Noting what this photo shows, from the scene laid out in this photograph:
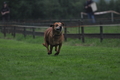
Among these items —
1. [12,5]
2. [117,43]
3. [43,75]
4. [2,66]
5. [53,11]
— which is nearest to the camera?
[43,75]

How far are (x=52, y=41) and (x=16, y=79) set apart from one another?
18.0 ft

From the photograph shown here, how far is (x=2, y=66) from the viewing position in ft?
32.4

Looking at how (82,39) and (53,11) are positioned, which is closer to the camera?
(82,39)

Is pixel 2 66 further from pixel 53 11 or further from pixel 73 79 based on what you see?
pixel 53 11

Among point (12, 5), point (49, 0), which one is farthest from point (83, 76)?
point (49, 0)

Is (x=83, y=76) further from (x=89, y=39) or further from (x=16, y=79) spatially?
(x=89, y=39)

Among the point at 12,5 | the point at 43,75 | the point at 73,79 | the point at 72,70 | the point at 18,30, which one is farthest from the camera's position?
the point at 12,5

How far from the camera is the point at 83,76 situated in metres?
8.07

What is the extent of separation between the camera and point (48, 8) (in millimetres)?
51281

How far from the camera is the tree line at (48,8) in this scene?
4831 cm

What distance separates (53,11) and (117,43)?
3305cm

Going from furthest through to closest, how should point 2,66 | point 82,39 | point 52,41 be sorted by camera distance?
point 82,39
point 52,41
point 2,66

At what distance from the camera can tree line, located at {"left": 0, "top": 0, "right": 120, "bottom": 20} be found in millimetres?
48312

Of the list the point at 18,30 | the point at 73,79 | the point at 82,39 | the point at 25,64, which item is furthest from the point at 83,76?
the point at 18,30
